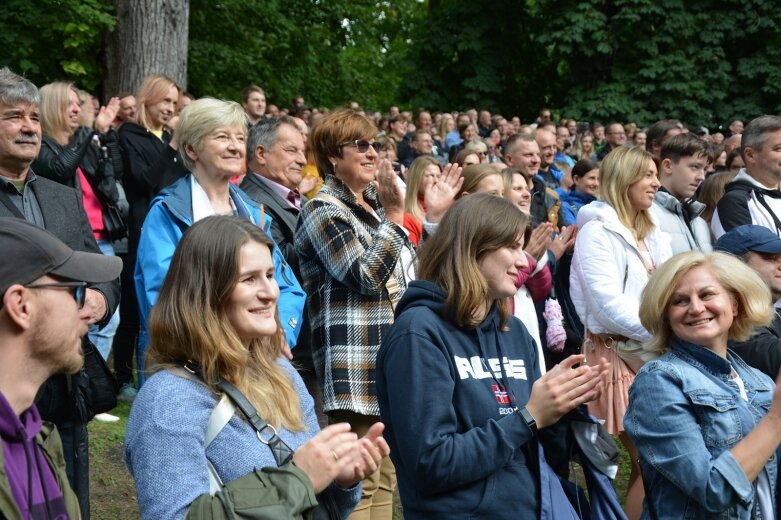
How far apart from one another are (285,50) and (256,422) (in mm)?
19954

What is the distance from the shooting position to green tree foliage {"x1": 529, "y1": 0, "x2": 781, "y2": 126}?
26.9m

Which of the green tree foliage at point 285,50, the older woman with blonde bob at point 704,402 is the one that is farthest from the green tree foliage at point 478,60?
the older woman with blonde bob at point 704,402

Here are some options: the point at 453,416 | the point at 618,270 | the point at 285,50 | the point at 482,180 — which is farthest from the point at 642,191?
the point at 285,50

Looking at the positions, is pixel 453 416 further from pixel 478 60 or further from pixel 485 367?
pixel 478 60

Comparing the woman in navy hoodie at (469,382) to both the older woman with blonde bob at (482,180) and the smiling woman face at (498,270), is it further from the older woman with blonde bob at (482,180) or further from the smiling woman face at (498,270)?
the older woman with blonde bob at (482,180)

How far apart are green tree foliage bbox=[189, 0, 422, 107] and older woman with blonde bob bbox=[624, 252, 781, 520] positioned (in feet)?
51.7

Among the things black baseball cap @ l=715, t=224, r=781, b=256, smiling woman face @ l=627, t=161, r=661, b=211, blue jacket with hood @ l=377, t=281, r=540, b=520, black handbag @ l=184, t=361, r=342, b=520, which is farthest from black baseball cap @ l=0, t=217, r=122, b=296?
smiling woman face @ l=627, t=161, r=661, b=211

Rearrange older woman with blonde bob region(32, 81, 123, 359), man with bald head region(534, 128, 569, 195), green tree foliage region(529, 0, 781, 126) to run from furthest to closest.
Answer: green tree foliage region(529, 0, 781, 126)
man with bald head region(534, 128, 569, 195)
older woman with blonde bob region(32, 81, 123, 359)

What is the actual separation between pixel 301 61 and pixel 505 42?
379 inches

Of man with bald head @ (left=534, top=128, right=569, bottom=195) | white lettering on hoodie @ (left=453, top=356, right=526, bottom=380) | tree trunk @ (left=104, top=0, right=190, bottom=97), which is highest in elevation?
tree trunk @ (left=104, top=0, right=190, bottom=97)

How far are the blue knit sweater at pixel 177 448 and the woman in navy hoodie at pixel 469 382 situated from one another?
699 mm

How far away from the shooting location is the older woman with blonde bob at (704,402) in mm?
3252

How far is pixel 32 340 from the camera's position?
2.40 metres

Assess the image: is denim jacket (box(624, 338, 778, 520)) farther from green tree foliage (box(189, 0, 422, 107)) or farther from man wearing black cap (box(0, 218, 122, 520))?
green tree foliage (box(189, 0, 422, 107))
